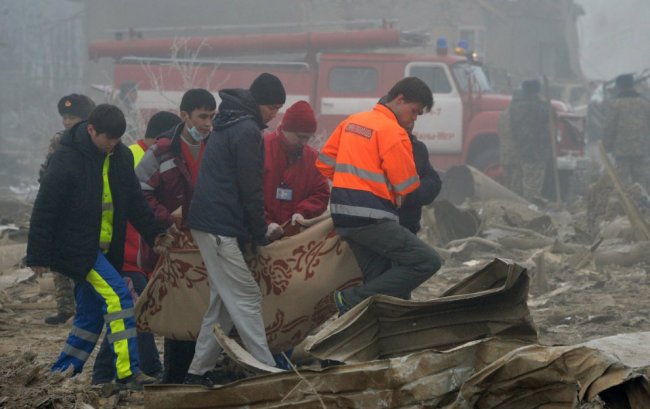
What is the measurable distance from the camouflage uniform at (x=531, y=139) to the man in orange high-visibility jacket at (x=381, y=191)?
33.5ft

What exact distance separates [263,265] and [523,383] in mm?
2204

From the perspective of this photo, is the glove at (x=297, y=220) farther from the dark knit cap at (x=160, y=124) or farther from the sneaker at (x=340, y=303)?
the dark knit cap at (x=160, y=124)

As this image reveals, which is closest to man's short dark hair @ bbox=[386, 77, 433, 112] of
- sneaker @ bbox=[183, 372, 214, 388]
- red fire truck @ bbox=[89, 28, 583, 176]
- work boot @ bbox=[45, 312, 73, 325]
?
sneaker @ bbox=[183, 372, 214, 388]

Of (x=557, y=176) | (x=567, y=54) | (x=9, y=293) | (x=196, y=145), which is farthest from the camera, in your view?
(x=567, y=54)

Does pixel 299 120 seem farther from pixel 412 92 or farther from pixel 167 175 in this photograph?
pixel 167 175

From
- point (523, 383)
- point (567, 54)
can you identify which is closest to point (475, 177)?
point (523, 383)

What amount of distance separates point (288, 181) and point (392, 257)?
33.1 inches

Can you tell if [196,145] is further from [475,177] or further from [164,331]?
[475,177]

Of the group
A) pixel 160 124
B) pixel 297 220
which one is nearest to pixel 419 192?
pixel 297 220

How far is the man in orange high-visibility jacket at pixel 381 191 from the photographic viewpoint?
5.20 m

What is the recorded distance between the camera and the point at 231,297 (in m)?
5.13

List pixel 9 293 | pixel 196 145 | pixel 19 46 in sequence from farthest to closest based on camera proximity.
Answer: pixel 19 46, pixel 9 293, pixel 196 145

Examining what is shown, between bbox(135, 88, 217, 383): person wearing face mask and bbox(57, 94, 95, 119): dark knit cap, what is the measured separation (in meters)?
1.96

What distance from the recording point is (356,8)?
32.9 meters
